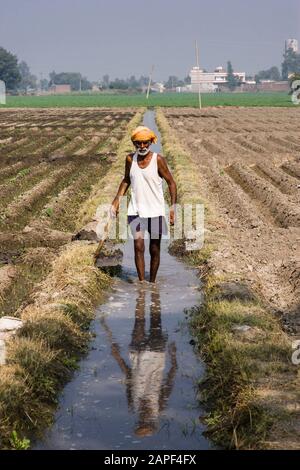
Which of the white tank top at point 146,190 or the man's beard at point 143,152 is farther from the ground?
the man's beard at point 143,152

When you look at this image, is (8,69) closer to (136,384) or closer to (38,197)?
(38,197)

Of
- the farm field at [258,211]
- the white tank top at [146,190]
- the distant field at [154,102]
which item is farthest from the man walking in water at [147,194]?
the distant field at [154,102]

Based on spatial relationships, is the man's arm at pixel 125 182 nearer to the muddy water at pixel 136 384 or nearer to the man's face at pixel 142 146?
the man's face at pixel 142 146

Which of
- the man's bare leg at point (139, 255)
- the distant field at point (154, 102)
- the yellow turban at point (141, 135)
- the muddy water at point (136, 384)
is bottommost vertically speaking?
the distant field at point (154, 102)

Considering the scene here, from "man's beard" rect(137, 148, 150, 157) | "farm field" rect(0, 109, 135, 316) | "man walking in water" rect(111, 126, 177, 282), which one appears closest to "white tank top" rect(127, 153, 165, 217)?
"man walking in water" rect(111, 126, 177, 282)

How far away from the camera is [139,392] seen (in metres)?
6.22

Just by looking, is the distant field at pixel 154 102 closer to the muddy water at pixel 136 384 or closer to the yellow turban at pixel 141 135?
the yellow turban at pixel 141 135

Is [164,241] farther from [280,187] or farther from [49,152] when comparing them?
[49,152]

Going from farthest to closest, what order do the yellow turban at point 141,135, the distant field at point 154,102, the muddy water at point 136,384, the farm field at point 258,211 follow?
the distant field at point 154,102 < the farm field at point 258,211 < the yellow turban at point 141,135 < the muddy water at point 136,384

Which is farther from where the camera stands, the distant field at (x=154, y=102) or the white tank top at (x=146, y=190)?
the distant field at (x=154, y=102)

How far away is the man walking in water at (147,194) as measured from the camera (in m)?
9.43

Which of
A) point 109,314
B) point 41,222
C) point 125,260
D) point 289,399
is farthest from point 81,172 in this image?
point 289,399

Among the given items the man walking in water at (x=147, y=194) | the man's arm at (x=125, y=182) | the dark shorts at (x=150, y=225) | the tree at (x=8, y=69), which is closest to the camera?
the man walking in water at (x=147, y=194)
